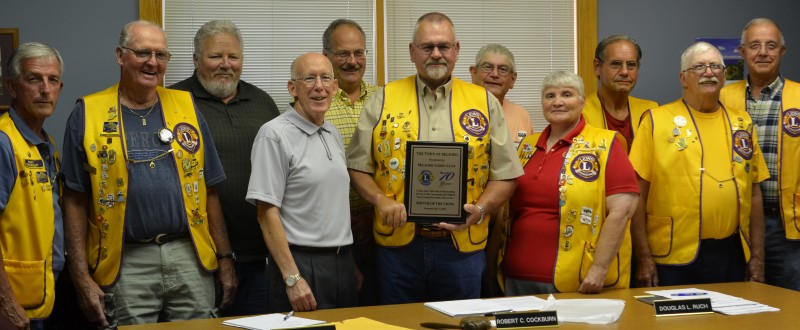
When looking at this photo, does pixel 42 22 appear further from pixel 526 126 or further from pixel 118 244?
pixel 526 126

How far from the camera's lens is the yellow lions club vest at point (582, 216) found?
3521 millimetres

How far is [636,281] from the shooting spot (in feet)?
13.1

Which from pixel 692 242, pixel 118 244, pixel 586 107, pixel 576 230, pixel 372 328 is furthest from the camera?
pixel 586 107

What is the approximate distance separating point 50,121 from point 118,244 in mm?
1580

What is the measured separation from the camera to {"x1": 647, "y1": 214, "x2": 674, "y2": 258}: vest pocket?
3.93 metres

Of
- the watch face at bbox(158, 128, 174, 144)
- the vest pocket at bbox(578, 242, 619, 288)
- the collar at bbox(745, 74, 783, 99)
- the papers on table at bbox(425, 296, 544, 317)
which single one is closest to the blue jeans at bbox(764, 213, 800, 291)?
the collar at bbox(745, 74, 783, 99)

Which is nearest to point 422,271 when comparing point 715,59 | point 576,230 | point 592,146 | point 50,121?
point 576,230

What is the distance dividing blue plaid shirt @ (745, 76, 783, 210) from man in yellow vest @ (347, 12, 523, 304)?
146 cm

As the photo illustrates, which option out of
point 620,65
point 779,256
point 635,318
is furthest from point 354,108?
point 779,256

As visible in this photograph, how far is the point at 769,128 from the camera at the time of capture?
13.9 ft

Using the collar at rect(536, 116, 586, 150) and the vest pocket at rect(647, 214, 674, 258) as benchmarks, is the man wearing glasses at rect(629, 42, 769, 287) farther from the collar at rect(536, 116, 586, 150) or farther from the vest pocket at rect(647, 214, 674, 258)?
the collar at rect(536, 116, 586, 150)

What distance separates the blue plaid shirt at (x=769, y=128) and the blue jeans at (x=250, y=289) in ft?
8.31

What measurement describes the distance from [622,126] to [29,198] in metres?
2.82

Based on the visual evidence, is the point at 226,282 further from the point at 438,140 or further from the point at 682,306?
the point at 682,306
